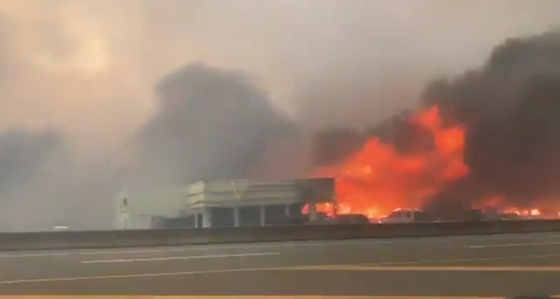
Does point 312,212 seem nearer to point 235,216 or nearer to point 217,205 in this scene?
point 235,216

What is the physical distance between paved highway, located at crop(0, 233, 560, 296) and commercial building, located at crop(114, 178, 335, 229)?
441mm

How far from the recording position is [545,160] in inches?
329

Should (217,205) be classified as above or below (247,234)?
above

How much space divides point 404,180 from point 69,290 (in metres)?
4.39

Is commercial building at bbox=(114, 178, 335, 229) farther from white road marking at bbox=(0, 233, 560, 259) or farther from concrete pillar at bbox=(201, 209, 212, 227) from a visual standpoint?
white road marking at bbox=(0, 233, 560, 259)

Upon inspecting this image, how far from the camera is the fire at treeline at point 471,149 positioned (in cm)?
757

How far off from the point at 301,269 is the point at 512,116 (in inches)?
170

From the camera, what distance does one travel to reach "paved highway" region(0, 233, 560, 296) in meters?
4.45

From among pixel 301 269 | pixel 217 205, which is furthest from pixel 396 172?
pixel 301 269

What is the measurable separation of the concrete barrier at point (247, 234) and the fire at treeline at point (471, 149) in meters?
0.29

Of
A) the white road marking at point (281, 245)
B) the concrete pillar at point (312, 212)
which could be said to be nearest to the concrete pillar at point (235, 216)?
the white road marking at point (281, 245)

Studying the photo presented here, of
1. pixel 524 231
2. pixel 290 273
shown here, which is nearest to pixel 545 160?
pixel 524 231

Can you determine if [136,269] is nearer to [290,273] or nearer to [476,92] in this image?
[290,273]

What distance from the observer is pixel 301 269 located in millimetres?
5133
